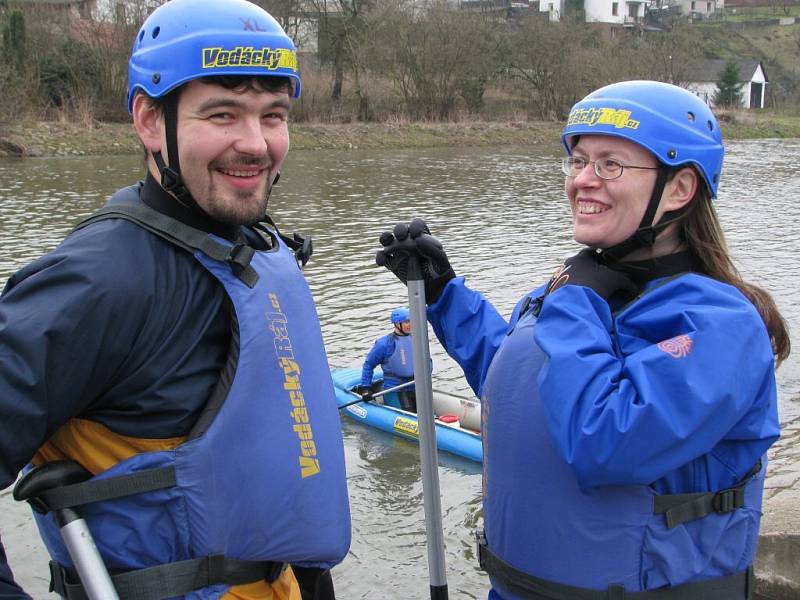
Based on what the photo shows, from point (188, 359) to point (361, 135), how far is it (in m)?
34.1

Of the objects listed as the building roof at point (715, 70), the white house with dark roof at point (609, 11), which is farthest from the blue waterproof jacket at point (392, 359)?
the white house with dark roof at point (609, 11)

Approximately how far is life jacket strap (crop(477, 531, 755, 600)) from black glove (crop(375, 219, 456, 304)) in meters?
0.94

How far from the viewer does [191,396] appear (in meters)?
1.96

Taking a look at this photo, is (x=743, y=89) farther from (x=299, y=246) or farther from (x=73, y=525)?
(x=73, y=525)

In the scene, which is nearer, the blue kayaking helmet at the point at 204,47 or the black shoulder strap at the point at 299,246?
the blue kayaking helmet at the point at 204,47

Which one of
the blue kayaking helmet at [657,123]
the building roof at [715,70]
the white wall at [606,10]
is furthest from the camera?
the white wall at [606,10]

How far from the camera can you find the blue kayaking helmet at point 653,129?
2312 millimetres

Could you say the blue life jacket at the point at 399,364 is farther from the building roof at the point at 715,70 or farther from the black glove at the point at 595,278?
the building roof at the point at 715,70

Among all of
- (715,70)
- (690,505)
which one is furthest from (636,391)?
(715,70)

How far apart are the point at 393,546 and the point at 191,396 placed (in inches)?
200

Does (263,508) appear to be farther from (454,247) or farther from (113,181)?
(113,181)

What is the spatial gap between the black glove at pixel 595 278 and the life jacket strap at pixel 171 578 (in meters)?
1.05

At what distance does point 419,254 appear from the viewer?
9.48ft

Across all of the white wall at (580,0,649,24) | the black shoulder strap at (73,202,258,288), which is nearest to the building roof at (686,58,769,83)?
the white wall at (580,0,649,24)
